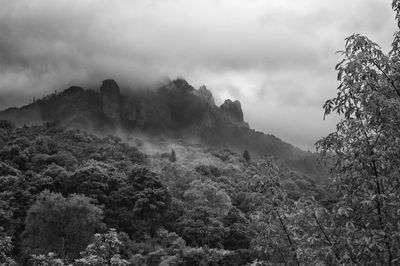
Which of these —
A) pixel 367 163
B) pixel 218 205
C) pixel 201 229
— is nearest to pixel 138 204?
pixel 201 229

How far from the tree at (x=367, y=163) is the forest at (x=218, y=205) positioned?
0.02 meters

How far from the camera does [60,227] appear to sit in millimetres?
40844

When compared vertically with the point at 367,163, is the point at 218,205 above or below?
above

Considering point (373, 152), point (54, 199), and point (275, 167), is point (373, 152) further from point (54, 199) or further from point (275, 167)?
point (54, 199)

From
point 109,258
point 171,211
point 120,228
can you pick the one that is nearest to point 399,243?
point 109,258

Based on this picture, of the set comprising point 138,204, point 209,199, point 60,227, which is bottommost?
point 60,227

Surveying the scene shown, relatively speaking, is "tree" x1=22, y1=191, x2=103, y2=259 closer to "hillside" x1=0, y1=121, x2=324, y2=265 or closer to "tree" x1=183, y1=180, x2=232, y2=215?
"hillside" x1=0, y1=121, x2=324, y2=265

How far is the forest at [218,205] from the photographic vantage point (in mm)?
5617

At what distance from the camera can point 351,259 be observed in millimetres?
5582

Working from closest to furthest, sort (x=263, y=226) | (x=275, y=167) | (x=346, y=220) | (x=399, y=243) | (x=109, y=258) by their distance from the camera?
(x=399, y=243) → (x=346, y=220) → (x=263, y=226) → (x=275, y=167) → (x=109, y=258)

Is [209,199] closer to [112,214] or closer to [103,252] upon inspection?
[112,214]

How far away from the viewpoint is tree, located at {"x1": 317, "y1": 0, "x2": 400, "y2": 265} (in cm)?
541

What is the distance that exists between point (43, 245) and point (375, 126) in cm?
3956

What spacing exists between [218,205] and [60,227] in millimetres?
26656
